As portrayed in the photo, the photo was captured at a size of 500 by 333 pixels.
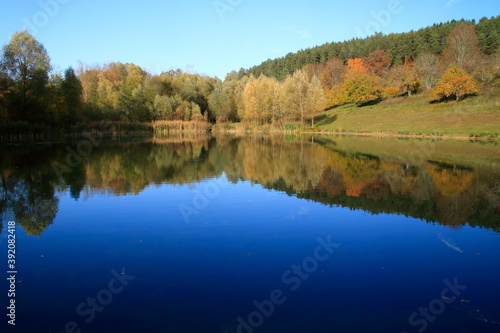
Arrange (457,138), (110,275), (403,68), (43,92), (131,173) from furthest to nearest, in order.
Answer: (403,68), (457,138), (43,92), (131,173), (110,275)

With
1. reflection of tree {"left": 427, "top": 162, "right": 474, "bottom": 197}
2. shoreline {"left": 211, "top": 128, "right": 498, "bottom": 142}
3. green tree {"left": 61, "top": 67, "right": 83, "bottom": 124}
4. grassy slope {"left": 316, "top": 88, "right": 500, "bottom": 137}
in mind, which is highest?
green tree {"left": 61, "top": 67, "right": 83, "bottom": 124}

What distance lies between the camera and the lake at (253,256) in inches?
196

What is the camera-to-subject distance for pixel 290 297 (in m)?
5.51

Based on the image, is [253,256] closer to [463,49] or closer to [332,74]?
[463,49]

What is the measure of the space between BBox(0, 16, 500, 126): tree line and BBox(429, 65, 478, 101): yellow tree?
137 millimetres

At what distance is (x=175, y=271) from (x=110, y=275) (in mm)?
1117

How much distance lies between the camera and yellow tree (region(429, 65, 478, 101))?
52.4 metres

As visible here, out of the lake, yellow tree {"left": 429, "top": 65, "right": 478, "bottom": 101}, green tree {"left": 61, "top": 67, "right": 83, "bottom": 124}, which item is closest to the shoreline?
yellow tree {"left": 429, "top": 65, "right": 478, "bottom": 101}

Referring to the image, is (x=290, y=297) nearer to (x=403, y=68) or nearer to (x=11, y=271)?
(x=11, y=271)

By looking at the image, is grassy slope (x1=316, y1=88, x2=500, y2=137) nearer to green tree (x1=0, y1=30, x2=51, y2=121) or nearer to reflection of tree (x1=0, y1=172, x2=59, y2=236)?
green tree (x1=0, y1=30, x2=51, y2=121)

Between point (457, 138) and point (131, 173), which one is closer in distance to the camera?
point (131, 173)

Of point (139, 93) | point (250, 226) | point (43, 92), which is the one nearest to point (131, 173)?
point (250, 226)

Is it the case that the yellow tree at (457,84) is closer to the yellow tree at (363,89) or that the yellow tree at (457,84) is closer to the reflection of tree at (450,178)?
the yellow tree at (363,89)

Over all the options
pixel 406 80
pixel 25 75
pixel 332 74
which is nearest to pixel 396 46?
pixel 332 74
